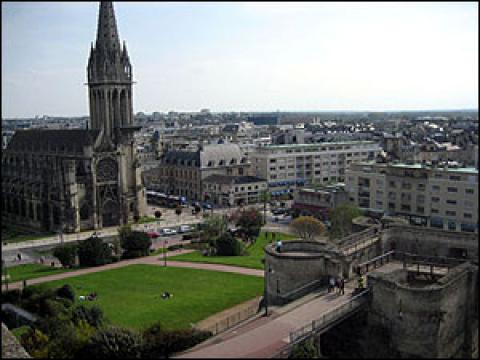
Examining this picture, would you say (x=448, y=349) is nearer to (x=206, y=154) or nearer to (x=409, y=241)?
(x=409, y=241)

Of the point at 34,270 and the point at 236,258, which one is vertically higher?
the point at 236,258

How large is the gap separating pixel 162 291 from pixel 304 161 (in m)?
56.8

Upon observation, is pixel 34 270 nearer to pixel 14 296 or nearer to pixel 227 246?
pixel 227 246

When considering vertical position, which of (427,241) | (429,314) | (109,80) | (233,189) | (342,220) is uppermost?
(109,80)

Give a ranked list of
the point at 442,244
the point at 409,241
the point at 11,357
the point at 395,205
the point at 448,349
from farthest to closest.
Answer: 1. the point at 395,205
2. the point at 409,241
3. the point at 442,244
4. the point at 448,349
5. the point at 11,357

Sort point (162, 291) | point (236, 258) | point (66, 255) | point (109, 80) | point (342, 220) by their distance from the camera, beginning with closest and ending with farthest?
point (162, 291)
point (66, 255)
point (236, 258)
point (342, 220)
point (109, 80)

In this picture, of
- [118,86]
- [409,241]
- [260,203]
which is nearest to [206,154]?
[260,203]

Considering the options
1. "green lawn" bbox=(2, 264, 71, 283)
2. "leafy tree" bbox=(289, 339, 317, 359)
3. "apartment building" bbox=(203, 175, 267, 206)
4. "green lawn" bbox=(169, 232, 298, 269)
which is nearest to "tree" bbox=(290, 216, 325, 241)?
"green lawn" bbox=(169, 232, 298, 269)

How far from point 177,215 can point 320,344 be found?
5550 cm

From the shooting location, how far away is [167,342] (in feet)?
82.9

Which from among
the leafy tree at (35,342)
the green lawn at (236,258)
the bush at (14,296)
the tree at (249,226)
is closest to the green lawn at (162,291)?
the green lawn at (236,258)

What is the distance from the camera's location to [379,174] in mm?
63438

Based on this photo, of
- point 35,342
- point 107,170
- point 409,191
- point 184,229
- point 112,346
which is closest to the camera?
point 112,346

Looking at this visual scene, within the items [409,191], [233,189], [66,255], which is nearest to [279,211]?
[233,189]
